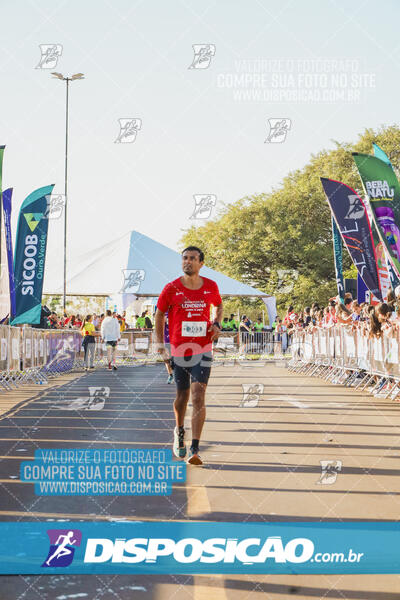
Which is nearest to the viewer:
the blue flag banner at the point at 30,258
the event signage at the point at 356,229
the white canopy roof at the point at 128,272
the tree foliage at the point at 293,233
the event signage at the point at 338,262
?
the event signage at the point at 356,229

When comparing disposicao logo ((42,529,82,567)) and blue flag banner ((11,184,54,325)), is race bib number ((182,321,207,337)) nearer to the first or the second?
disposicao logo ((42,529,82,567))

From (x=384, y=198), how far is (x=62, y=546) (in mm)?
14462

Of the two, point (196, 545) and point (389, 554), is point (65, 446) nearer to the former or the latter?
point (196, 545)

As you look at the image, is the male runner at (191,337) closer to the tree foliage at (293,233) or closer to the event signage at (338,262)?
the event signage at (338,262)

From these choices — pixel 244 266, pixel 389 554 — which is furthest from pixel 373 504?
pixel 244 266

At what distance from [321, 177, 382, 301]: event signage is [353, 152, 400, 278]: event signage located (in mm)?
2629

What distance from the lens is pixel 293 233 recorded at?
185 ft

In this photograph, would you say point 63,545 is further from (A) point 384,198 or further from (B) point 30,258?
(B) point 30,258

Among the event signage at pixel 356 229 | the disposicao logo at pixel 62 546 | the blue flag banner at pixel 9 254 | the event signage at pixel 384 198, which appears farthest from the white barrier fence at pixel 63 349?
the event signage at pixel 384 198

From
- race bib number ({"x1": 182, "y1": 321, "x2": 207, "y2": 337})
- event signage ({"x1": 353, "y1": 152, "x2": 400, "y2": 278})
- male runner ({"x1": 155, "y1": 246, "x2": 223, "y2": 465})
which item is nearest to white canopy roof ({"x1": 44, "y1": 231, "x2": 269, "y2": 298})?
event signage ({"x1": 353, "y1": 152, "x2": 400, "y2": 278})

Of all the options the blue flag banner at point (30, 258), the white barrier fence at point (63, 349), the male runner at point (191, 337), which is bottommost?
the white barrier fence at point (63, 349)

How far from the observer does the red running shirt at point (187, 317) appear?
310 inches

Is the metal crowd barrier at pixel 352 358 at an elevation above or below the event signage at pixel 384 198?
below

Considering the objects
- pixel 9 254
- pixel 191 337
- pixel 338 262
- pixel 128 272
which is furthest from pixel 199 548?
pixel 128 272
